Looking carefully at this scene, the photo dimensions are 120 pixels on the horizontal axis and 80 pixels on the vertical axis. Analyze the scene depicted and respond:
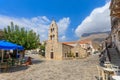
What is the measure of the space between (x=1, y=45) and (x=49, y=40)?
119 ft

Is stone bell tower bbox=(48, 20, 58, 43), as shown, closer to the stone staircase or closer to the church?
the church

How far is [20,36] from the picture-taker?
23828 mm

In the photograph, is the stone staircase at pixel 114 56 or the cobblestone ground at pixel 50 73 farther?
the stone staircase at pixel 114 56

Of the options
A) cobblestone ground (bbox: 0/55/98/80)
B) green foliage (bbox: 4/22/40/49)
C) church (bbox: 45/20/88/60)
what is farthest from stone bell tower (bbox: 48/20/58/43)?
cobblestone ground (bbox: 0/55/98/80)

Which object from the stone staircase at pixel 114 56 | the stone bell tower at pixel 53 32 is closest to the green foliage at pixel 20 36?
the stone staircase at pixel 114 56

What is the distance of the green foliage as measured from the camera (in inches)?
918

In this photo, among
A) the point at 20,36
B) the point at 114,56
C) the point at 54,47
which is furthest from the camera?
the point at 54,47

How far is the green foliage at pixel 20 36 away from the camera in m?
23.3

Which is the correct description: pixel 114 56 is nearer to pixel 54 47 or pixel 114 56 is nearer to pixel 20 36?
pixel 20 36

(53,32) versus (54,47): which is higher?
(53,32)

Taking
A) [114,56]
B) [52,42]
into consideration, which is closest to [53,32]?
[52,42]

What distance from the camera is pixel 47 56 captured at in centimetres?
5166

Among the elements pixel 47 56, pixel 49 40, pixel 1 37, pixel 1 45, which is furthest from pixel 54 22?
pixel 1 45

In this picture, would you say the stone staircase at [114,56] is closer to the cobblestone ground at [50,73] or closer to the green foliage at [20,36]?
the cobblestone ground at [50,73]
